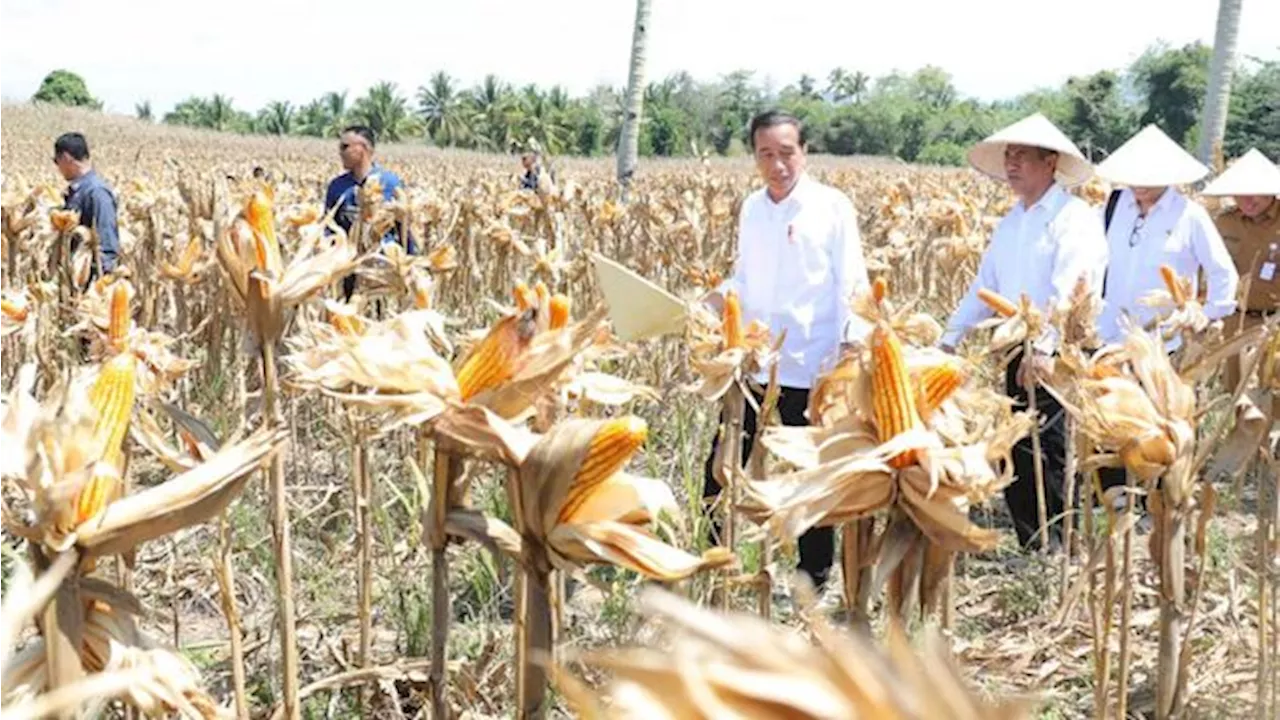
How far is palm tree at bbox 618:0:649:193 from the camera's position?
43.6ft

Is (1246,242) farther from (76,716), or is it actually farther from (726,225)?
(76,716)

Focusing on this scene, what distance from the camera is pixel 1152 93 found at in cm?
4819

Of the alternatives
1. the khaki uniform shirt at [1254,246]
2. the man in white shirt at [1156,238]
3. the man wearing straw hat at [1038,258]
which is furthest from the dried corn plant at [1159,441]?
the khaki uniform shirt at [1254,246]

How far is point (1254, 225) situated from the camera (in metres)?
5.69

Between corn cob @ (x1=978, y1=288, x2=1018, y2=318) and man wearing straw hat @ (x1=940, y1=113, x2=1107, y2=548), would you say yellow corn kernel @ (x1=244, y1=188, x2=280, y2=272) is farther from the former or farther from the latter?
man wearing straw hat @ (x1=940, y1=113, x2=1107, y2=548)

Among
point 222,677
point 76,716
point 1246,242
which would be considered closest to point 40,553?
point 76,716

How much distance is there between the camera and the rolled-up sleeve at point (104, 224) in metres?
→ 6.90

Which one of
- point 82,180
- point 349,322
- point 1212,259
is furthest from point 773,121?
point 82,180

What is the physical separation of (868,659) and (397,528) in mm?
4108

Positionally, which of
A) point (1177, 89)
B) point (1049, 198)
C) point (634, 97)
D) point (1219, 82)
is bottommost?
point (1049, 198)

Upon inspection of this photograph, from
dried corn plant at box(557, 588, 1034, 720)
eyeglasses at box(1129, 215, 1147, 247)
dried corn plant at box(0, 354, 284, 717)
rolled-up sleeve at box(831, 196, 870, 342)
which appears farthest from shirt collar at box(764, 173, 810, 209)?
dried corn plant at box(557, 588, 1034, 720)

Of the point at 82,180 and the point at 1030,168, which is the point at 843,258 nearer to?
the point at 1030,168

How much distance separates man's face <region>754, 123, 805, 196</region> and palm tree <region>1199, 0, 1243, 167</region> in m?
9.04

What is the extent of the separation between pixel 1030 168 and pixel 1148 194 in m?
0.66
